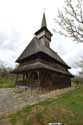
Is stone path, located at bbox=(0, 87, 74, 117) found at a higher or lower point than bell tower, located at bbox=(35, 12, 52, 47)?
lower

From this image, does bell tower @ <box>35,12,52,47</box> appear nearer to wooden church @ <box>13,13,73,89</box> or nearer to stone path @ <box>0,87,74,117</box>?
wooden church @ <box>13,13,73,89</box>

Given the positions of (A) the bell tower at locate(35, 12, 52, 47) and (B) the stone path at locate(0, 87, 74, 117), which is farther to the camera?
(A) the bell tower at locate(35, 12, 52, 47)

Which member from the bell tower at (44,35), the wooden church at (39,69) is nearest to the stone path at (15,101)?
the wooden church at (39,69)

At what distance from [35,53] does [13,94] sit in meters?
7.14

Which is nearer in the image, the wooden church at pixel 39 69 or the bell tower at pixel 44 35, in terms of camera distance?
the wooden church at pixel 39 69

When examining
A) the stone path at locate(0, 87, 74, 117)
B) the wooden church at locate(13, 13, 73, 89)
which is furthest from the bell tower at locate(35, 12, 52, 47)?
the stone path at locate(0, 87, 74, 117)

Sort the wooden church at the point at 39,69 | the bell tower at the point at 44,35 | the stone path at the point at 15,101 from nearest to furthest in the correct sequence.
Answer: the stone path at the point at 15,101
the wooden church at the point at 39,69
the bell tower at the point at 44,35

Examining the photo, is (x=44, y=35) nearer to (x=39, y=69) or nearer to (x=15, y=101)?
(x=39, y=69)

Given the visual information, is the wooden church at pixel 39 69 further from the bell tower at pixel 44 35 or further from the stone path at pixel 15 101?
the stone path at pixel 15 101

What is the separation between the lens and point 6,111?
17.3 m

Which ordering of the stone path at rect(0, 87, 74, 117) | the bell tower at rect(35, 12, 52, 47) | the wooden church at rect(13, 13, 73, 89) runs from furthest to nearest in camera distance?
1. the bell tower at rect(35, 12, 52, 47)
2. the wooden church at rect(13, 13, 73, 89)
3. the stone path at rect(0, 87, 74, 117)

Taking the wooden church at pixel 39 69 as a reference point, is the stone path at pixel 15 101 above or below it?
below

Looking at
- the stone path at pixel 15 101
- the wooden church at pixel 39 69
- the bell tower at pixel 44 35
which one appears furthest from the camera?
the bell tower at pixel 44 35

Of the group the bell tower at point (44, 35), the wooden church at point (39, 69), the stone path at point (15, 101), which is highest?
the bell tower at point (44, 35)
